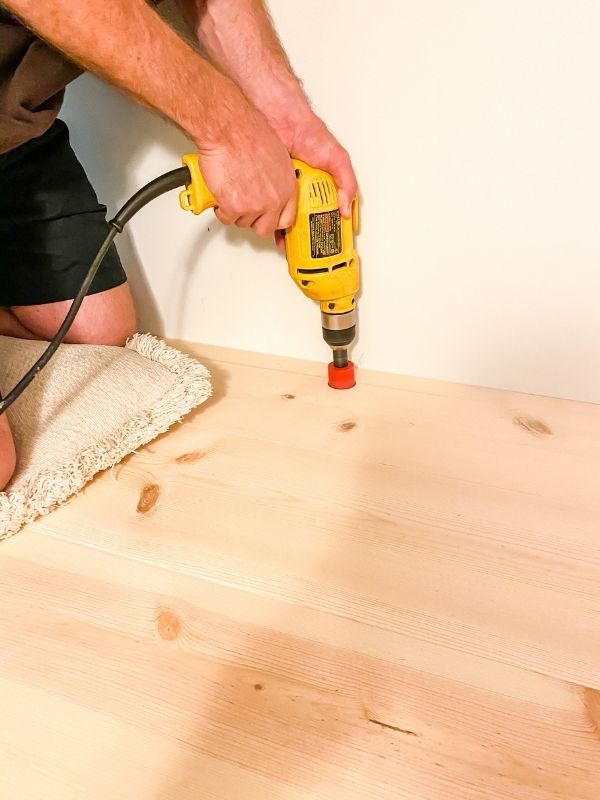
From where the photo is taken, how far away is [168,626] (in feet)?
2.20

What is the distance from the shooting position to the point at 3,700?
0.61 m

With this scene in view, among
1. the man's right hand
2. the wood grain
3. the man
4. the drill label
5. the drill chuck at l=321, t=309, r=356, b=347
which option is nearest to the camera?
the wood grain

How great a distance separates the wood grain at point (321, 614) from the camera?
0.55 m

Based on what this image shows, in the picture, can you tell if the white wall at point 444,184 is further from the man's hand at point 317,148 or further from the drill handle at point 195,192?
the drill handle at point 195,192

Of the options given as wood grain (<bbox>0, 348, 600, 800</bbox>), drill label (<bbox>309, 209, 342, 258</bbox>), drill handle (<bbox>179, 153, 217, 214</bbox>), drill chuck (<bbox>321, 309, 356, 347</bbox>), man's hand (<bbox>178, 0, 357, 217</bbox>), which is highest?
man's hand (<bbox>178, 0, 357, 217</bbox>)

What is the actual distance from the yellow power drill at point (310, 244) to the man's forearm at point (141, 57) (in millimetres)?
73

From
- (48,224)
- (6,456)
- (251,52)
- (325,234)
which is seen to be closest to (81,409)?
(6,456)

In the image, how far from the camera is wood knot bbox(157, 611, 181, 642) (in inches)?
26.0

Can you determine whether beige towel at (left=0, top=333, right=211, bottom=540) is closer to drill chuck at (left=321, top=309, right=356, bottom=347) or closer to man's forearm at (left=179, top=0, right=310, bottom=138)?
drill chuck at (left=321, top=309, right=356, bottom=347)


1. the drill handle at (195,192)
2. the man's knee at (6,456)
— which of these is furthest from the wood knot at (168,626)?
the drill handle at (195,192)

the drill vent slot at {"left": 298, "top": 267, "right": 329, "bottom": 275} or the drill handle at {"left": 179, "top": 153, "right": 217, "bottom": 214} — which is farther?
the drill vent slot at {"left": 298, "top": 267, "right": 329, "bottom": 275}

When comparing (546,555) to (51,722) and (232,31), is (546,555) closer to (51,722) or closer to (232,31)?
(51,722)

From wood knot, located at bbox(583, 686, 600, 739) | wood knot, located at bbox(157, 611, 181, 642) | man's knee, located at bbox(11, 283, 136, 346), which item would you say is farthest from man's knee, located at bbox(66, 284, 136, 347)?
wood knot, located at bbox(583, 686, 600, 739)

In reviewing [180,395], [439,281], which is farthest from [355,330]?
[180,395]
